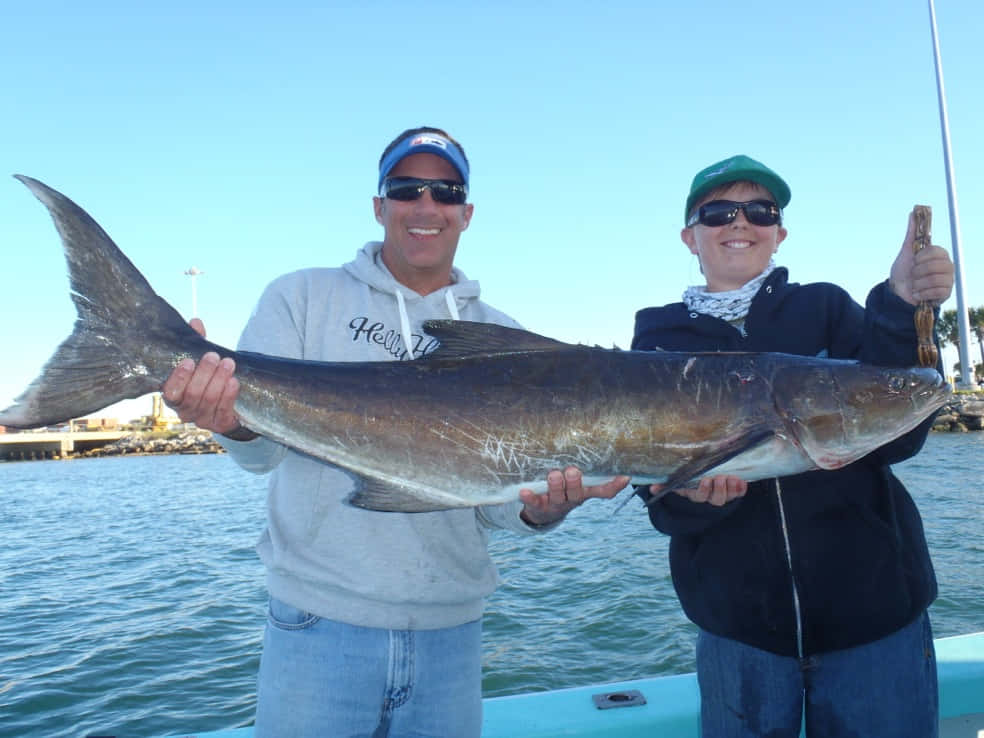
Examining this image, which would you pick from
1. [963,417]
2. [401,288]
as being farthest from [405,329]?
[963,417]

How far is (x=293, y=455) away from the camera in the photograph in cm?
316

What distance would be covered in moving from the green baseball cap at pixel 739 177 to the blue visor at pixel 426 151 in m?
1.18

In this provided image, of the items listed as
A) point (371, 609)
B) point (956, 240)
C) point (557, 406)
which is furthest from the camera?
point (956, 240)

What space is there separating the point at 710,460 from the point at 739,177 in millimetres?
1474

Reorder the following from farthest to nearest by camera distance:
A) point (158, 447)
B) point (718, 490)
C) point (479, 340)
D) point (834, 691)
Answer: point (158, 447)
point (479, 340)
point (718, 490)
point (834, 691)

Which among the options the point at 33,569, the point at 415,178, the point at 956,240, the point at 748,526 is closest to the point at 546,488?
the point at 748,526

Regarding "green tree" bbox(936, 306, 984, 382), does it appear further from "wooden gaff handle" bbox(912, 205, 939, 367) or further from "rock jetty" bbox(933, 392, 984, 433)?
"wooden gaff handle" bbox(912, 205, 939, 367)

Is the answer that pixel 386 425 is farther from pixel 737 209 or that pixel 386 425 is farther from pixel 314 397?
pixel 737 209

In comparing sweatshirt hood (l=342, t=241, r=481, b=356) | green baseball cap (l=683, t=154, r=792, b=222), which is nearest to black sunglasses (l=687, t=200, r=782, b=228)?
green baseball cap (l=683, t=154, r=792, b=222)

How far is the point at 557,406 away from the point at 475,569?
83cm

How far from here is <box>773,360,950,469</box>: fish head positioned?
116 inches

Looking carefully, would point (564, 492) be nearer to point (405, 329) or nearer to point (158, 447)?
point (405, 329)

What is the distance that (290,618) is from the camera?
2.84 metres

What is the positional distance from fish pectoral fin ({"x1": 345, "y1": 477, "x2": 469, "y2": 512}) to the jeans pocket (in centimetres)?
50
